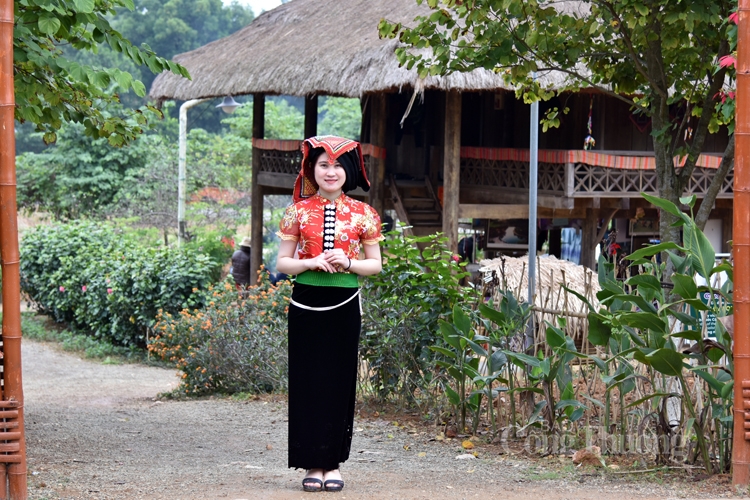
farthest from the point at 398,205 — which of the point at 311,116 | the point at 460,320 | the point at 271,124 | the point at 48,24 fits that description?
the point at 271,124

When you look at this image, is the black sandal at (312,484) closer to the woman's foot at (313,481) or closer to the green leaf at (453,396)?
the woman's foot at (313,481)

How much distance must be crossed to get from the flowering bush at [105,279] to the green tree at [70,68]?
18.5 feet

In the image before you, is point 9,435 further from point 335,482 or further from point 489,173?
point 489,173

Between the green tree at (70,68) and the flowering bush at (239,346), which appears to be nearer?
the green tree at (70,68)

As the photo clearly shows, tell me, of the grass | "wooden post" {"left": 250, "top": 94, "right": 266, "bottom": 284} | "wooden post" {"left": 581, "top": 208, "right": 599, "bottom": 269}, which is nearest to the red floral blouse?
the grass

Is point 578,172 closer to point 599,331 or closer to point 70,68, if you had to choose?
point 599,331

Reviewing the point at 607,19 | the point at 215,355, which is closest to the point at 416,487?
the point at 607,19

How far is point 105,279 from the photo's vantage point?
13.0 meters

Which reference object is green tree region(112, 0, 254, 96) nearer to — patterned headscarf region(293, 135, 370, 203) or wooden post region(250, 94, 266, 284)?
wooden post region(250, 94, 266, 284)

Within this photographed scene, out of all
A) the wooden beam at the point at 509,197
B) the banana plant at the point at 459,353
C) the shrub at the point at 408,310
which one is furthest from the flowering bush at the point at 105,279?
the banana plant at the point at 459,353

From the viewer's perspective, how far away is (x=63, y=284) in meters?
14.2

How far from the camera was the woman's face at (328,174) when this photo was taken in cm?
385

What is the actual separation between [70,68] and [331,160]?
1271mm

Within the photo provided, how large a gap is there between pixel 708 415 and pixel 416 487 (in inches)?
55.2
